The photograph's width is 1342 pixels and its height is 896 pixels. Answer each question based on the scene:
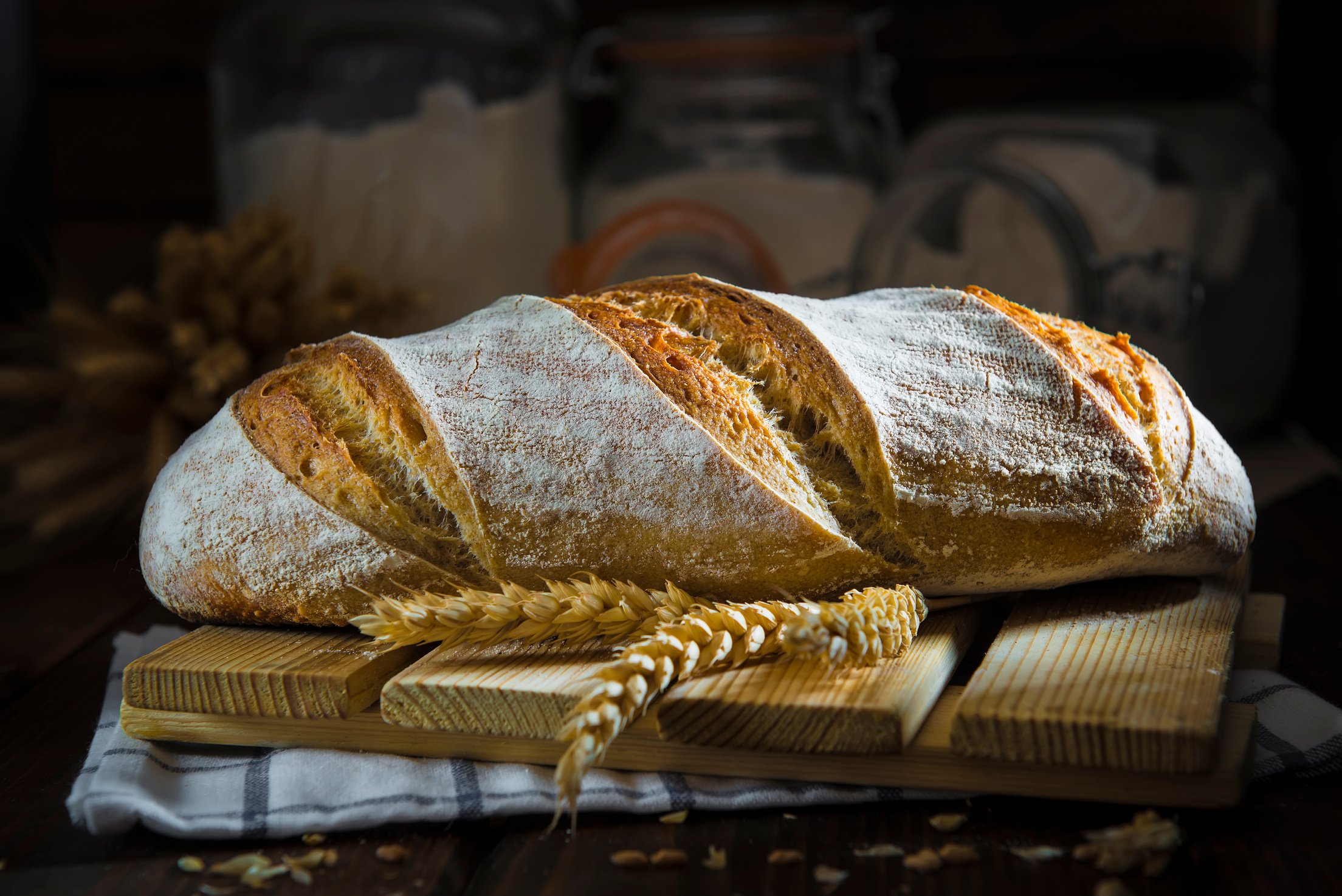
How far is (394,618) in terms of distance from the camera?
34.8 inches

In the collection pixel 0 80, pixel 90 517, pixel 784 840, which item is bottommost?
pixel 90 517

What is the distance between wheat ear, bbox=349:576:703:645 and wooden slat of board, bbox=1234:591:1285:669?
1.55 ft

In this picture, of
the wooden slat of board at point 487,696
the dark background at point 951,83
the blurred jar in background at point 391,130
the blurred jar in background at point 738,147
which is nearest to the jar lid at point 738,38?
the blurred jar in background at point 738,147

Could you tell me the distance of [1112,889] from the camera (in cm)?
67

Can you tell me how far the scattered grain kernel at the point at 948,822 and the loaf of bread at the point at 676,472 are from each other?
0.23 m

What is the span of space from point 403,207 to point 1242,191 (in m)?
1.21

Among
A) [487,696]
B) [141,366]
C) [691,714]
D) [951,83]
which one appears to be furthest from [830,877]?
[951,83]

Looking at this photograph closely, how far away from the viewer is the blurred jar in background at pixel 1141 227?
5.54ft

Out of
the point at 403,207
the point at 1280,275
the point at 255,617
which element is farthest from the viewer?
the point at 1280,275

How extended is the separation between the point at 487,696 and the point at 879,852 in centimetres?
28

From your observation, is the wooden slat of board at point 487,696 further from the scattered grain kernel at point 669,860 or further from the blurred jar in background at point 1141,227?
the blurred jar in background at point 1141,227

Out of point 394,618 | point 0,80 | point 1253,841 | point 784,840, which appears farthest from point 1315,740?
point 0,80

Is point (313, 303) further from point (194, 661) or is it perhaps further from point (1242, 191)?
point (1242, 191)

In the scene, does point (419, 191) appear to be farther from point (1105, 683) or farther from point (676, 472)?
point (1105, 683)
